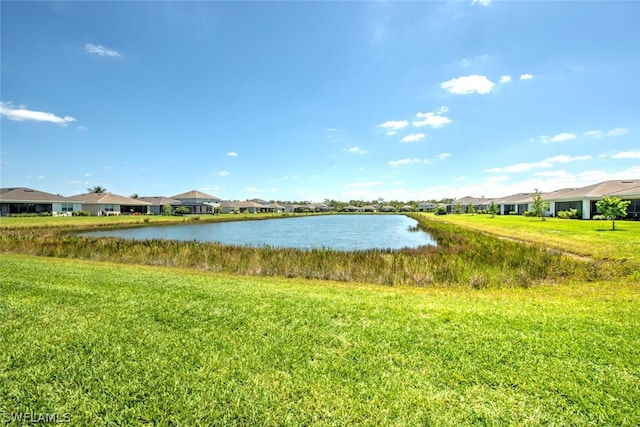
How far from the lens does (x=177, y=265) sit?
41.4 feet

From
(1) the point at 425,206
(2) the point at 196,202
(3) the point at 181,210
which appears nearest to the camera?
(3) the point at 181,210

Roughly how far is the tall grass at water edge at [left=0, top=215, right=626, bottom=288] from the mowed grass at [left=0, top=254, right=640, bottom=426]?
3.65 m

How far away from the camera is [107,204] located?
57.8 meters

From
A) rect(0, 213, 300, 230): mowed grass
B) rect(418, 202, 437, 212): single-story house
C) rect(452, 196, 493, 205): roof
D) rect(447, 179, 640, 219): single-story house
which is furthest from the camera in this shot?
rect(418, 202, 437, 212): single-story house

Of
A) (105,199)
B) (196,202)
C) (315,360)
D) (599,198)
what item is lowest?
(315,360)

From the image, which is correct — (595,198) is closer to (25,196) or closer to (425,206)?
(25,196)

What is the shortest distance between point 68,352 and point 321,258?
9558 millimetres

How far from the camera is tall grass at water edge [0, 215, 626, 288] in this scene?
9.70 meters

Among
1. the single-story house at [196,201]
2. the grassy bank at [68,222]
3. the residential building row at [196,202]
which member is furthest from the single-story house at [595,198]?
the single-story house at [196,201]

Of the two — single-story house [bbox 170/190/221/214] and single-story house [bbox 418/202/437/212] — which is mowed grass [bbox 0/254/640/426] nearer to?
single-story house [bbox 170/190/221/214]

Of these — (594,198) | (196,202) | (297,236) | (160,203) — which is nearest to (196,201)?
(196,202)

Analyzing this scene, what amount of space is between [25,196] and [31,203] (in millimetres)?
1217

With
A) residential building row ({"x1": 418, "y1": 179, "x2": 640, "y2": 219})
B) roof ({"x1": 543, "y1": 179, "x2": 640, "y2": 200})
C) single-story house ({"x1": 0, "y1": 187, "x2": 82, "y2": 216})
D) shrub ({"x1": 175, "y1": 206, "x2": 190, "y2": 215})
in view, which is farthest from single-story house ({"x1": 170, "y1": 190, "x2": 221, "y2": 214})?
roof ({"x1": 543, "y1": 179, "x2": 640, "y2": 200})

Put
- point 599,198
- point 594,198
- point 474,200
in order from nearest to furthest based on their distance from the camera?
point 599,198
point 594,198
point 474,200
